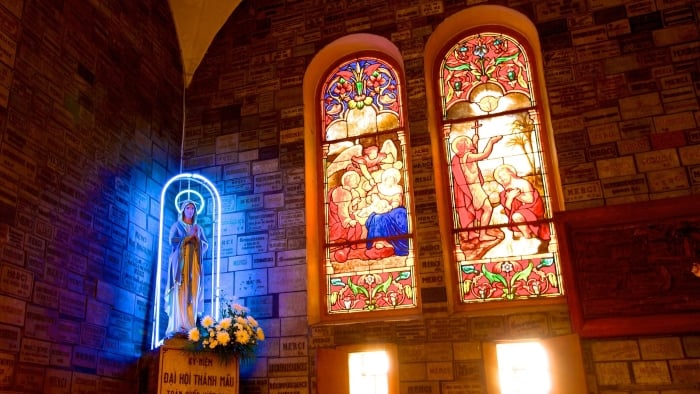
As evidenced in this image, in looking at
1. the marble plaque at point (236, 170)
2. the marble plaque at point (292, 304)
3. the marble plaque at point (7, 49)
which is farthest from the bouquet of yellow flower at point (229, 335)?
the marble plaque at point (7, 49)

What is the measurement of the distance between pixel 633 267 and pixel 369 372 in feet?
7.14

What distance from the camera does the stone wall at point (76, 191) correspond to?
437 cm

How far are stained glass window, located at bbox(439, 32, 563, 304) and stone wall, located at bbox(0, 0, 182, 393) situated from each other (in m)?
2.74

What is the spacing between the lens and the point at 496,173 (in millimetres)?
5840

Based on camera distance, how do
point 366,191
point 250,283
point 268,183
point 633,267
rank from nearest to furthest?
point 633,267, point 250,283, point 366,191, point 268,183

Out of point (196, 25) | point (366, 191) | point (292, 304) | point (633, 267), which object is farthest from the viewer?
point (196, 25)

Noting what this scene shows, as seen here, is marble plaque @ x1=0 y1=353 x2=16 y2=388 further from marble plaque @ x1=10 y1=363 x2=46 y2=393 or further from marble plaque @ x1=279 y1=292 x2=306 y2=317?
marble plaque @ x1=279 y1=292 x2=306 y2=317

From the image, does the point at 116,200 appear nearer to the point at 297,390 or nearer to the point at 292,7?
the point at 297,390

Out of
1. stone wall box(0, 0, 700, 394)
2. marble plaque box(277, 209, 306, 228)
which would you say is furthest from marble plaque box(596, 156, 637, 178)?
marble plaque box(277, 209, 306, 228)

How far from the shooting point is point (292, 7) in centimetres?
680

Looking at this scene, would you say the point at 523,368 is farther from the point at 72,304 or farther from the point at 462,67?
the point at 72,304

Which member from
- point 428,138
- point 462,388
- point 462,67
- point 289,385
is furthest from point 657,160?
point 289,385

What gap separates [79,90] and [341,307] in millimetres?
2804

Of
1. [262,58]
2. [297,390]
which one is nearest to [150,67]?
[262,58]
